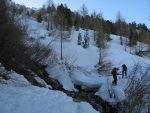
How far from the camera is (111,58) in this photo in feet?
216

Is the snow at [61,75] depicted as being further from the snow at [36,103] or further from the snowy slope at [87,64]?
the snow at [36,103]

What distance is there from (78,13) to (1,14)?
94102 millimetres

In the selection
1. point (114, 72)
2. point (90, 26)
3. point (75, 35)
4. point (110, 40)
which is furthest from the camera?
point (90, 26)

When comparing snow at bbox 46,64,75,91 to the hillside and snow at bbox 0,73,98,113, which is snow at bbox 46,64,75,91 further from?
snow at bbox 0,73,98,113

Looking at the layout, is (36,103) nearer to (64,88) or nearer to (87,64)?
(64,88)

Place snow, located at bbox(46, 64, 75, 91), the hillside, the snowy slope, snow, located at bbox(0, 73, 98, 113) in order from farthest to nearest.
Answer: snow, located at bbox(46, 64, 75, 91) → the snowy slope → the hillside → snow, located at bbox(0, 73, 98, 113)

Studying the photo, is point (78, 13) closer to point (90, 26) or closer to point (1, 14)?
point (90, 26)

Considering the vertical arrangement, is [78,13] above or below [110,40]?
above

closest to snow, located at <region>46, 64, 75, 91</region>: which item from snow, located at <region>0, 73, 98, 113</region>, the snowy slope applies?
the snowy slope

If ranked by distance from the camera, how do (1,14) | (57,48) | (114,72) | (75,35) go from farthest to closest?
1. (75,35)
2. (57,48)
3. (114,72)
4. (1,14)

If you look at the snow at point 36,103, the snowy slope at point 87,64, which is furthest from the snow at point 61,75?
the snow at point 36,103

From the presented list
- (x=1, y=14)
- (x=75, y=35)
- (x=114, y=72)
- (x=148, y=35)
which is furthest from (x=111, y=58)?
(x=1, y=14)

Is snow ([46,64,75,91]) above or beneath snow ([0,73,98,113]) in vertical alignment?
beneath

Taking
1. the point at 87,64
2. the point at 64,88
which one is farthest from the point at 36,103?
the point at 87,64
